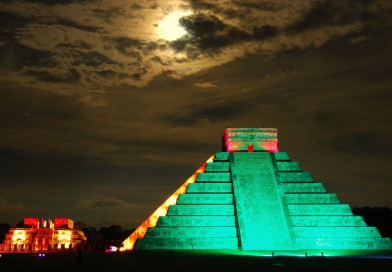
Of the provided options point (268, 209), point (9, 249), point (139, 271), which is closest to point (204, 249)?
point (268, 209)

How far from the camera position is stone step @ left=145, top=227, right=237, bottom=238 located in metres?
35.4

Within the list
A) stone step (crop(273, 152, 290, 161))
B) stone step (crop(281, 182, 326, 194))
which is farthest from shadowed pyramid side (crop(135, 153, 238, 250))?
stone step (crop(273, 152, 290, 161))

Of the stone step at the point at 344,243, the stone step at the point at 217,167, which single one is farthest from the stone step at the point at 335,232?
the stone step at the point at 217,167

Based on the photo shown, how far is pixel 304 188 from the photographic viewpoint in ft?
130

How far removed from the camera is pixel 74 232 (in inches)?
2208

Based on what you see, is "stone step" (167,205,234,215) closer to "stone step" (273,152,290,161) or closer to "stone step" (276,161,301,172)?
"stone step" (276,161,301,172)

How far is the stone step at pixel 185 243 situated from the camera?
114 feet

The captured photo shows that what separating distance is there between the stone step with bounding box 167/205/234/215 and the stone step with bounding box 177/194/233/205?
554mm

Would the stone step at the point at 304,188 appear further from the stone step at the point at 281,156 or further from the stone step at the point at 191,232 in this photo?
the stone step at the point at 191,232

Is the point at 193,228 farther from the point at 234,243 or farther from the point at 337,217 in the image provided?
the point at 337,217

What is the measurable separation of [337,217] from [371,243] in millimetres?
3023

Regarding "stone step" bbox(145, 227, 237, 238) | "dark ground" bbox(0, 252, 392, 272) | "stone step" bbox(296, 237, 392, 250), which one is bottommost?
"dark ground" bbox(0, 252, 392, 272)

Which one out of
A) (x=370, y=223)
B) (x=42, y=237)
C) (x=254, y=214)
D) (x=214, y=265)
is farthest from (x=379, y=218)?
(x=214, y=265)

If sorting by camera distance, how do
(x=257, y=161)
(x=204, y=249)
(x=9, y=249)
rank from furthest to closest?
(x=9, y=249) < (x=257, y=161) < (x=204, y=249)
